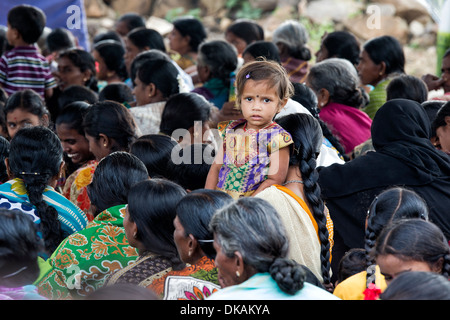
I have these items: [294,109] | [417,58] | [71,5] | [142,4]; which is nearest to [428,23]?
[417,58]

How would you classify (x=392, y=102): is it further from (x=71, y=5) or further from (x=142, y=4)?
(x=142, y=4)

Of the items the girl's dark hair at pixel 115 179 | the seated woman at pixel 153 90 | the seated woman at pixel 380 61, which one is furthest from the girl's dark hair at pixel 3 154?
the seated woman at pixel 380 61

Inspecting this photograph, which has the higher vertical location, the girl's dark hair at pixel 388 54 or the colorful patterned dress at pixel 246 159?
A: the girl's dark hair at pixel 388 54

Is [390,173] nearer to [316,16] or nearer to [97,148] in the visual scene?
[97,148]

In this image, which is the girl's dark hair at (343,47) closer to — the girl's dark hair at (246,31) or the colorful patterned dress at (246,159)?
the girl's dark hair at (246,31)

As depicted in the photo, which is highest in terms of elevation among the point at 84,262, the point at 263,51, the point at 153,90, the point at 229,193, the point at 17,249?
the point at 263,51

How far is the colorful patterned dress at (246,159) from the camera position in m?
3.47

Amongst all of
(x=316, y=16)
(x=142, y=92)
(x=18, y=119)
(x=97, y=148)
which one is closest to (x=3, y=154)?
(x=97, y=148)

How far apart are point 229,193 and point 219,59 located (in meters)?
2.46

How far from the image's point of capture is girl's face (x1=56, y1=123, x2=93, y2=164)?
179 inches

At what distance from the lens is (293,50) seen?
6680 millimetres

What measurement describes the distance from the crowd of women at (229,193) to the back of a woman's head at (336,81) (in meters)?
0.01

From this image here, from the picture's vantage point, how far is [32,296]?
2.33m

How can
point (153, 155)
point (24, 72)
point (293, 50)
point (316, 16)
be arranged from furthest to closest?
point (316, 16) < point (293, 50) < point (24, 72) < point (153, 155)
